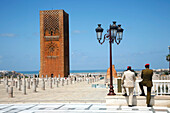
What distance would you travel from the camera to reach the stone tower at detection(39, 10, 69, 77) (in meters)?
52.8

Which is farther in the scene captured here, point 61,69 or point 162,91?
point 61,69

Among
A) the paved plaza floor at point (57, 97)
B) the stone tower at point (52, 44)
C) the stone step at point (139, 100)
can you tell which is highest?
A: the stone tower at point (52, 44)

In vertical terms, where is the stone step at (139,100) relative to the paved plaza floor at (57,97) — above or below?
above

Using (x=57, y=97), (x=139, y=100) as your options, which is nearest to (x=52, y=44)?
(x=57, y=97)

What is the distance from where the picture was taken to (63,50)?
173 feet

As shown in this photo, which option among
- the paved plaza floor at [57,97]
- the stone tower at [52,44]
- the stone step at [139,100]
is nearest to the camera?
the stone step at [139,100]

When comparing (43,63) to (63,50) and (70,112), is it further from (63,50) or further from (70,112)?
(70,112)

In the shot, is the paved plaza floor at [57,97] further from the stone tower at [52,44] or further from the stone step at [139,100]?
the stone tower at [52,44]

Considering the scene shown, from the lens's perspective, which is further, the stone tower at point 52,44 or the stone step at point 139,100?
the stone tower at point 52,44

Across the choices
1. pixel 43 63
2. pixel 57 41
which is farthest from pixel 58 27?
pixel 43 63

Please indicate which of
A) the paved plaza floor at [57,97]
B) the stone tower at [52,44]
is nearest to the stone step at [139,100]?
the paved plaza floor at [57,97]

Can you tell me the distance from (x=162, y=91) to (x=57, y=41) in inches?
1685

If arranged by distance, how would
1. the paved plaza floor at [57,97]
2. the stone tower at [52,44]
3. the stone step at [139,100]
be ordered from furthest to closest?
the stone tower at [52,44] < the paved plaza floor at [57,97] < the stone step at [139,100]

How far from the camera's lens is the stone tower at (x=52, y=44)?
173 feet
